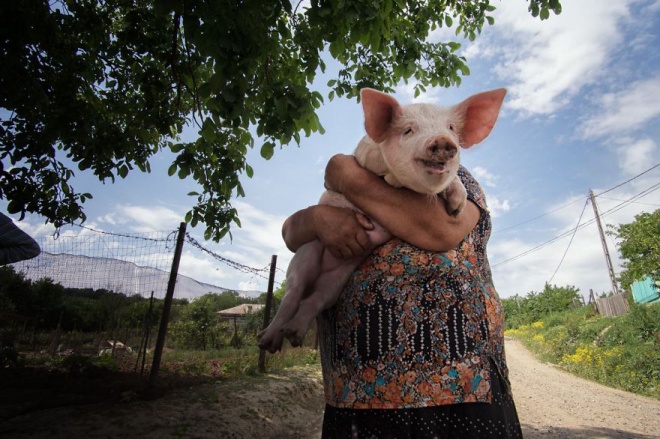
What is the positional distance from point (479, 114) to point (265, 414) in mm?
5143

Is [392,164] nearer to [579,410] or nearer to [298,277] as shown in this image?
[298,277]

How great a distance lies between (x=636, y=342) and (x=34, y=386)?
1321 cm

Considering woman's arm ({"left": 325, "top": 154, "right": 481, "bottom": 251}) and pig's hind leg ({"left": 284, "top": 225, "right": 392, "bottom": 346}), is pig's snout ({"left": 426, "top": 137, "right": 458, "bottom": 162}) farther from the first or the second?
pig's hind leg ({"left": 284, "top": 225, "right": 392, "bottom": 346})

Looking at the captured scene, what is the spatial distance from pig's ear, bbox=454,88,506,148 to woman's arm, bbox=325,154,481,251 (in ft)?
1.47

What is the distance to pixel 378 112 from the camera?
177 cm

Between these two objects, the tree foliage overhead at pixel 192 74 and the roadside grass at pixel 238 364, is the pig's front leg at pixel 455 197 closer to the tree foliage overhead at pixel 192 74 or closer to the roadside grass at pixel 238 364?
the tree foliage overhead at pixel 192 74

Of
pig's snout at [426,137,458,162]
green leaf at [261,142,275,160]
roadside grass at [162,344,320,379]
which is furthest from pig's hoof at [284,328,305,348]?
roadside grass at [162,344,320,379]

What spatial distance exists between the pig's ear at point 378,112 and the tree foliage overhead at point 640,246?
1766cm

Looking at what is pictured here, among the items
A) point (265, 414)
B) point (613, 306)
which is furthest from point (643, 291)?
point (265, 414)

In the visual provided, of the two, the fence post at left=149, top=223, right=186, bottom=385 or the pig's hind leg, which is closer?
the pig's hind leg

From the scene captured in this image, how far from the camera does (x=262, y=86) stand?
3070 millimetres

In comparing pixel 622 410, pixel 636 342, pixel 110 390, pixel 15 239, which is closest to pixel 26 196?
pixel 15 239

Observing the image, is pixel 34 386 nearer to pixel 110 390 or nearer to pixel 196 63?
pixel 110 390

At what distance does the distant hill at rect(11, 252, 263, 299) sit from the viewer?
719cm
